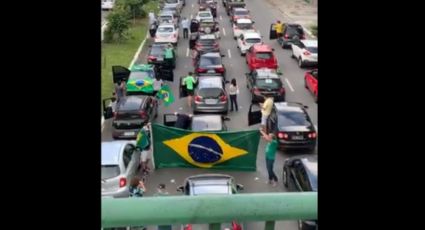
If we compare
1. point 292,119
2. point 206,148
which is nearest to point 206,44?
point 292,119

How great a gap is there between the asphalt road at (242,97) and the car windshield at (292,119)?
1.22 feet

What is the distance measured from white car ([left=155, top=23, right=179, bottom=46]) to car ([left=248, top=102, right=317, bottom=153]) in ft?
62.9

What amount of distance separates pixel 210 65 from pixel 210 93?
18.3 feet

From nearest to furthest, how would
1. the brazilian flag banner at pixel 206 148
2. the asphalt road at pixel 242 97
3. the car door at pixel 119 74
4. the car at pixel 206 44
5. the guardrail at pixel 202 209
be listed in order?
the guardrail at pixel 202 209 < the asphalt road at pixel 242 97 < the brazilian flag banner at pixel 206 148 < the car door at pixel 119 74 < the car at pixel 206 44

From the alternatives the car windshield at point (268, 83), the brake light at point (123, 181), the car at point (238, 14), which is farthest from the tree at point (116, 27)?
the brake light at point (123, 181)

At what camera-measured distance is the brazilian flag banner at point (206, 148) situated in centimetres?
1588

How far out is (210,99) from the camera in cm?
2209

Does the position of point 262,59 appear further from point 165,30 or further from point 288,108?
point 288,108

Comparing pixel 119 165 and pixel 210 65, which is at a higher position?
pixel 210 65

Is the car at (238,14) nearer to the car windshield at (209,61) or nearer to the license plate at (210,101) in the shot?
the car windshield at (209,61)

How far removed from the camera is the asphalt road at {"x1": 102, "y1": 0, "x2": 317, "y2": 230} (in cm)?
1561

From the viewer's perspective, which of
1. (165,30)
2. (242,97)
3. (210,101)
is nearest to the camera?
(210,101)

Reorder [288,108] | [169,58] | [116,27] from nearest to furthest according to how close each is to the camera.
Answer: [288,108], [169,58], [116,27]

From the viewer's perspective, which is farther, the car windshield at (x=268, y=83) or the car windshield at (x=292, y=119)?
the car windshield at (x=268, y=83)
